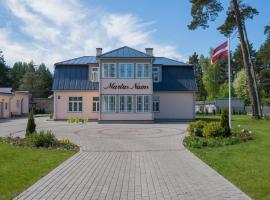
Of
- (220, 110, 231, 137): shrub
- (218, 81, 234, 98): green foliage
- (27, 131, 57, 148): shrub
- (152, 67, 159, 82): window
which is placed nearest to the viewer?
(27, 131, 57, 148): shrub

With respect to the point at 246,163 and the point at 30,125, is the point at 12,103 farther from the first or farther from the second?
the point at 246,163

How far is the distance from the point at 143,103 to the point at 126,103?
1.59 m

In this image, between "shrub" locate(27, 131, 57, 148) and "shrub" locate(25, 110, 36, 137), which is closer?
"shrub" locate(27, 131, 57, 148)

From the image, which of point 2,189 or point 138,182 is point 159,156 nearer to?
point 138,182

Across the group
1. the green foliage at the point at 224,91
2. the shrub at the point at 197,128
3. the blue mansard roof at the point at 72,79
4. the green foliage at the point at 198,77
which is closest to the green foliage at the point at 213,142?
the shrub at the point at 197,128

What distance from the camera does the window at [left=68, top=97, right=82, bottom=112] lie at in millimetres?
40375

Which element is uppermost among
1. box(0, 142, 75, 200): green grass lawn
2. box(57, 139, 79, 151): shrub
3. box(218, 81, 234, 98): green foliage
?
box(218, 81, 234, 98): green foliage

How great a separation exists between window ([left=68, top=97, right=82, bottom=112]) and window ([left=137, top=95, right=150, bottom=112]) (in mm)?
6725

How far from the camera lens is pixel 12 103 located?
52.5 metres

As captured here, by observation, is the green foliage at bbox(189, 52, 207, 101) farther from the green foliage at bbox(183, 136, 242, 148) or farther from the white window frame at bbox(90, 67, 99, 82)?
the green foliage at bbox(183, 136, 242, 148)

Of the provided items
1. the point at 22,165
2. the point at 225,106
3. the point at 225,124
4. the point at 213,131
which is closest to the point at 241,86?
the point at 225,106

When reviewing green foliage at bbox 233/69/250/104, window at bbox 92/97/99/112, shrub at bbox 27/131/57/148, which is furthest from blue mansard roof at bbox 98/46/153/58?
green foliage at bbox 233/69/250/104

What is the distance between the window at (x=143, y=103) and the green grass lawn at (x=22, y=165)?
2137 cm

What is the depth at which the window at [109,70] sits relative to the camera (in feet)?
121
